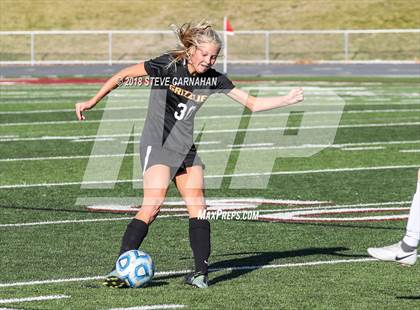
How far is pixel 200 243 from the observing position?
29.9ft

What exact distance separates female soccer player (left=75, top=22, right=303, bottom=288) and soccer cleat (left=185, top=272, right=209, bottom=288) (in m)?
0.04

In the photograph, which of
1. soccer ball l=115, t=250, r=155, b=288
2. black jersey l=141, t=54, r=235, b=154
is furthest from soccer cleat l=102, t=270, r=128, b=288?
black jersey l=141, t=54, r=235, b=154

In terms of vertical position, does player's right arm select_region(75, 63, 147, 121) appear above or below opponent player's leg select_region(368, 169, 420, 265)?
above

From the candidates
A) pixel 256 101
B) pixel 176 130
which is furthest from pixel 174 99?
pixel 256 101

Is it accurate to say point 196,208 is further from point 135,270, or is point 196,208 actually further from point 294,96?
point 294,96

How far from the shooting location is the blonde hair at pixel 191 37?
352 inches

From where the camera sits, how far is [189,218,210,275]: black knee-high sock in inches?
355

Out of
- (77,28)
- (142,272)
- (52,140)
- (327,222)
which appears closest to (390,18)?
(77,28)

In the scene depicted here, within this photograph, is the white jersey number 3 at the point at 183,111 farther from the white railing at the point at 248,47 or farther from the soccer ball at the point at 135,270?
the white railing at the point at 248,47

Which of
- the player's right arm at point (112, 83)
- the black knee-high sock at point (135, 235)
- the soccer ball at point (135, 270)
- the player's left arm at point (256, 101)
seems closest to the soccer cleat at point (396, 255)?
the player's left arm at point (256, 101)

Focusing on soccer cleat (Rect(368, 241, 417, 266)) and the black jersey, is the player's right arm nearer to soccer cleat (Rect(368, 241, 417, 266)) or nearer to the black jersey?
the black jersey

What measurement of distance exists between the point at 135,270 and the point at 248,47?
47.6 m

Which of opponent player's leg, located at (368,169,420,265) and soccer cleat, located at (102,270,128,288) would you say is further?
soccer cleat, located at (102,270,128,288)

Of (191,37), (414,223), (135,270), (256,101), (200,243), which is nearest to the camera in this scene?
(414,223)
